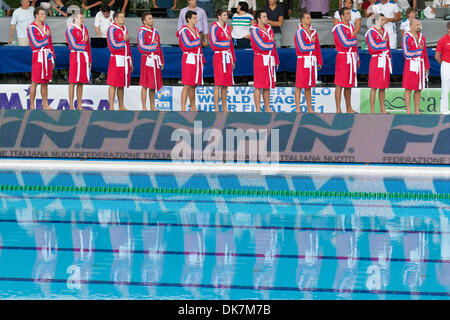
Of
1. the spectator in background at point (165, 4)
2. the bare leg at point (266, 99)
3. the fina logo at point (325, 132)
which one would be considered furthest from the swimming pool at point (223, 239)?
the spectator in background at point (165, 4)

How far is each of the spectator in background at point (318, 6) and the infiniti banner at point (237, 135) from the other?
13.4ft

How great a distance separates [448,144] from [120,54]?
451 centimetres

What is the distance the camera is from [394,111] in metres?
13.3

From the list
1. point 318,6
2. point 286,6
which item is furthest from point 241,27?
point 318,6

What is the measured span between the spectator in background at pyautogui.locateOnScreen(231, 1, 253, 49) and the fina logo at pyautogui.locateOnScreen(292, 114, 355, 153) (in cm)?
293

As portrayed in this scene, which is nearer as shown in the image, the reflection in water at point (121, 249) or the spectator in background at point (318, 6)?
the reflection in water at point (121, 249)

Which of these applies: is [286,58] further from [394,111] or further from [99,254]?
[99,254]

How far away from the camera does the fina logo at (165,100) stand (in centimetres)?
1361

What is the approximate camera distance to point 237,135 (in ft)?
34.9

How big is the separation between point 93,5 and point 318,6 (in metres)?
3.79

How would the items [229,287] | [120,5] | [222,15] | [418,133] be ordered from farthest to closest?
[120,5] → [222,15] → [418,133] → [229,287]

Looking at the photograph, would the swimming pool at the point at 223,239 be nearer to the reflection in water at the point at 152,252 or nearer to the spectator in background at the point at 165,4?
the reflection in water at the point at 152,252

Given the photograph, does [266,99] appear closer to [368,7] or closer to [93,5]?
[368,7]
